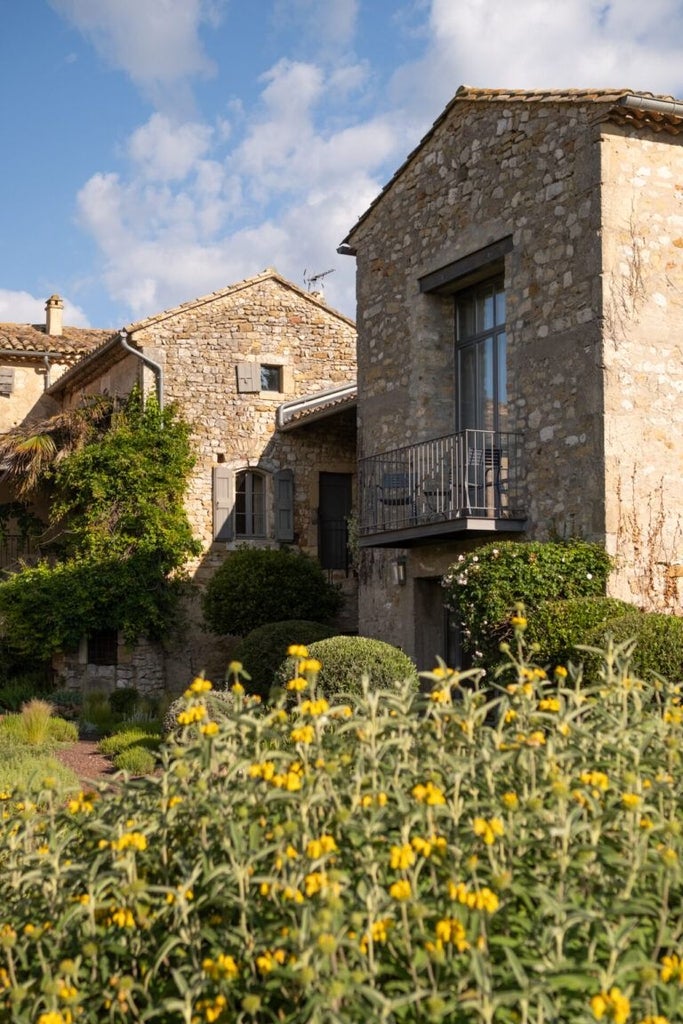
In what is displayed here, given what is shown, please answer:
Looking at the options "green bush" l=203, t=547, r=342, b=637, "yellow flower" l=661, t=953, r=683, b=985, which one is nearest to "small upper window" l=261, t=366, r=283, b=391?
"green bush" l=203, t=547, r=342, b=637

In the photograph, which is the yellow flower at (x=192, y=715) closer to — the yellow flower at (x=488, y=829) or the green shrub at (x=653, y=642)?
the yellow flower at (x=488, y=829)

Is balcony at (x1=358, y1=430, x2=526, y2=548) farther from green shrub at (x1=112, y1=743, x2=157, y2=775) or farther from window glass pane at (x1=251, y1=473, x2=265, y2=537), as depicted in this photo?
window glass pane at (x1=251, y1=473, x2=265, y2=537)

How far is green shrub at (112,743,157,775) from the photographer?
11672 millimetres

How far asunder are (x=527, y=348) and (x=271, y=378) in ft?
29.0

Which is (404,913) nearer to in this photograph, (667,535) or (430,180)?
(667,535)

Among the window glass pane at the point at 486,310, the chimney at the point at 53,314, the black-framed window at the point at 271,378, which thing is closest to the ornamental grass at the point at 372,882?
the window glass pane at the point at 486,310

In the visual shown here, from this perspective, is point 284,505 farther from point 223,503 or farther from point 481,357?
point 481,357

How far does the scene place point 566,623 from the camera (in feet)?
34.7

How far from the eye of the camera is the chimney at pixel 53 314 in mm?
25391

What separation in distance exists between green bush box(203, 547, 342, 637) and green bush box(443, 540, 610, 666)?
663 centimetres

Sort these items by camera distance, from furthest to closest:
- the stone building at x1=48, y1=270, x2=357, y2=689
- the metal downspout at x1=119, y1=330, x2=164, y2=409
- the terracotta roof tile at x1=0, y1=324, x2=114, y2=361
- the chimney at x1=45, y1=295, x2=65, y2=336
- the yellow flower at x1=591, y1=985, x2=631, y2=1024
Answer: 1. the chimney at x1=45, y1=295, x2=65, y2=336
2. the terracotta roof tile at x1=0, y1=324, x2=114, y2=361
3. the metal downspout at x1=119, y1=330, x2=164, y2=409
4. the stone building at x1=48, y1=270, x2=357, y2=689
5. the yellow flower at x1=591, y1=985, x2=631, y2=1024

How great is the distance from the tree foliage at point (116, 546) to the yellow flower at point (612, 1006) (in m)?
15.8

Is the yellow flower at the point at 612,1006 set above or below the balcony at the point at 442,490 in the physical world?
below

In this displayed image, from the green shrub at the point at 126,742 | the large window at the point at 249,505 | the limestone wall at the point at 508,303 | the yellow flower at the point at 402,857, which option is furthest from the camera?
the large window at the point at 249,505
